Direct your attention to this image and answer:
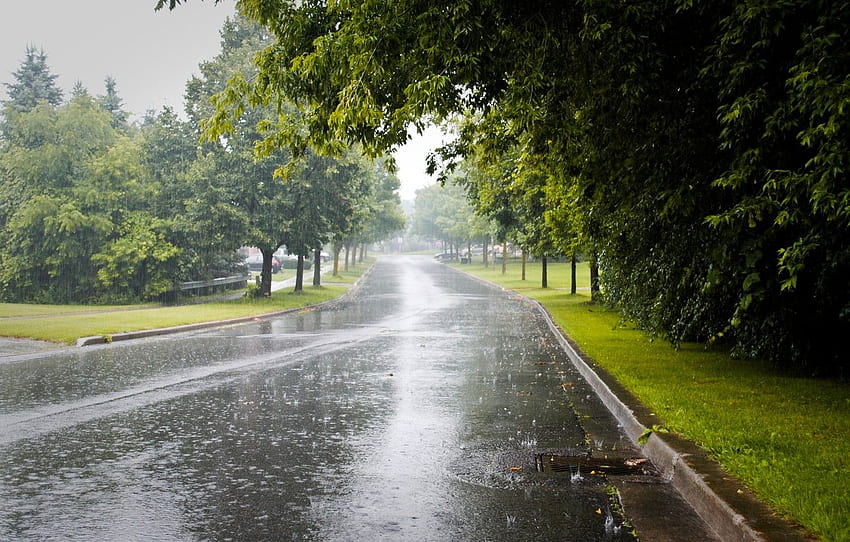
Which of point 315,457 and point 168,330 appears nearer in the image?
point 315,457

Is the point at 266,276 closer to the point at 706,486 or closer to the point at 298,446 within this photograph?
the point at 298,446

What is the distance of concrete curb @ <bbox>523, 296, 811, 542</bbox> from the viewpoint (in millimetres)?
4305

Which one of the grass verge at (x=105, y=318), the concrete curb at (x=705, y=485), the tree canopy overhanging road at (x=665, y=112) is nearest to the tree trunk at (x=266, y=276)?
the grass verge at (x=105, y=318)

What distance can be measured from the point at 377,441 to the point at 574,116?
258 inches

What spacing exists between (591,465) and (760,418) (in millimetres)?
2482

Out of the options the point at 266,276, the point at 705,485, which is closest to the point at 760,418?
the point at 705,485

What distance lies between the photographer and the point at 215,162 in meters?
29.9

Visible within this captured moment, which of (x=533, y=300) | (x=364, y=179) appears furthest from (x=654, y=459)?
(x=364, y=179)

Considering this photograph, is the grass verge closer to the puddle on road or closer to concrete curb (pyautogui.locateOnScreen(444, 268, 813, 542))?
the puddle on road

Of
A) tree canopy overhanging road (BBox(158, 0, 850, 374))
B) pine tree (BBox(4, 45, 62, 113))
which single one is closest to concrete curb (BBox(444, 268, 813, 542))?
tree canopy overhanging road (BBox(158, 0, 850, 374))

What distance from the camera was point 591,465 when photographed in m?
6.36

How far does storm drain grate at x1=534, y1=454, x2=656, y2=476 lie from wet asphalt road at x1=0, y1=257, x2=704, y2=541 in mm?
149

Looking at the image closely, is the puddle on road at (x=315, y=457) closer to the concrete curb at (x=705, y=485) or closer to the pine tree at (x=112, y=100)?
the concrete curb at (x=705, y=485)

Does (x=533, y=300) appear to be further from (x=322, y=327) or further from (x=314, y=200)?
(x=322, y=327)
